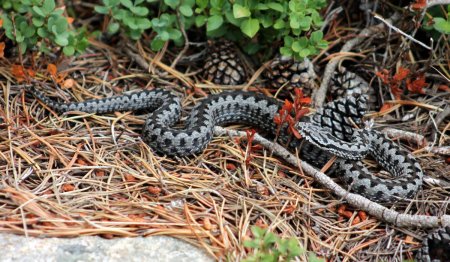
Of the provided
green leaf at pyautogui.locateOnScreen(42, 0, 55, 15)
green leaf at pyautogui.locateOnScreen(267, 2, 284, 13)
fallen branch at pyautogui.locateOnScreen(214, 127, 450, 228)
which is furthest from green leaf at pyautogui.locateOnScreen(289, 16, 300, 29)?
green leaf at pyautogui.locateOnScreen(42, 0, 55, 15)

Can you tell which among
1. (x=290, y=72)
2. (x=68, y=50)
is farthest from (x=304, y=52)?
(x=68, y=50)

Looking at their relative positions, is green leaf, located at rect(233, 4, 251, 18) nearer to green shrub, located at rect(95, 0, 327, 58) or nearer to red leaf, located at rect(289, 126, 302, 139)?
green shrub, located at rect(95, 0, 327, 58)

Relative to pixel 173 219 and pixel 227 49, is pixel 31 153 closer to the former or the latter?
pixel 173 219

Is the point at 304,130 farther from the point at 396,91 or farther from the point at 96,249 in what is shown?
the point at 96,249

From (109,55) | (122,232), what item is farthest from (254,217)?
(109,55)

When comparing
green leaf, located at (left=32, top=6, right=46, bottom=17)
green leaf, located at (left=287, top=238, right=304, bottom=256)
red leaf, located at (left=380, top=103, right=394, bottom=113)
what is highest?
green leaf, located at (left=32, top=6, right=46, bottom=17)

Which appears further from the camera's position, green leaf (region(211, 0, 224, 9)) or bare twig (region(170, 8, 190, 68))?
bare twig (region(170, 8, 190, 68))

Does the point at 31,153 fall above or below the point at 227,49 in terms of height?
below
